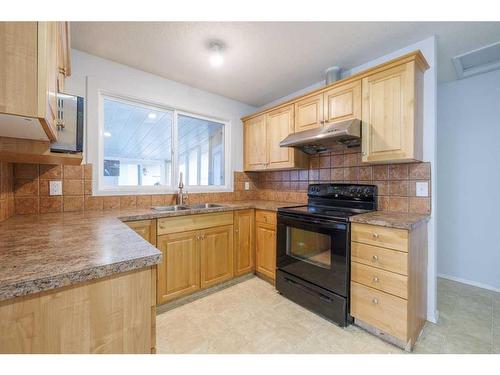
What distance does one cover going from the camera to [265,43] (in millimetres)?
1902

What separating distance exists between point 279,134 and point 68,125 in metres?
2.06

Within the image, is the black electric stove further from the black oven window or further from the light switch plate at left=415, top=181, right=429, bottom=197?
the light switch plate at left=415, top=181, right=429, bottom=197

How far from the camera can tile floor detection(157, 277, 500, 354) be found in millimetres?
1541

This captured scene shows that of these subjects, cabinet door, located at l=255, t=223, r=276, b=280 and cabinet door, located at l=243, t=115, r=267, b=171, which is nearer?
cabinet door, located at l=255, t=223, r=276, b=280

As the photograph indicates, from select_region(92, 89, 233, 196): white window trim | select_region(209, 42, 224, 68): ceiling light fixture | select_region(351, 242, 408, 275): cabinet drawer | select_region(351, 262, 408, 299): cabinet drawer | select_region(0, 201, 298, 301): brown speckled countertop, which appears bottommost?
select_region(351, 262, 408, 299): cabinet drawer

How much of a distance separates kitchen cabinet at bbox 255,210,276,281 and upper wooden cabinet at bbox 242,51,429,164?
3.64 ft

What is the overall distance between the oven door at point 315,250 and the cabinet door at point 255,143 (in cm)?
103

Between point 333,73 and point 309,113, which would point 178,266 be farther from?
point 333,73

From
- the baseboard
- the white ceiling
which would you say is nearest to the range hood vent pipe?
the white ceiling

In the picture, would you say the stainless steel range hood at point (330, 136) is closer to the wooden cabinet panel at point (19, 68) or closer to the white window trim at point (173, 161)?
the white window trim at point (173, 161)

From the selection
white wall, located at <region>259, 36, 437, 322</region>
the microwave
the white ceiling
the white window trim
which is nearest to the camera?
the microwave

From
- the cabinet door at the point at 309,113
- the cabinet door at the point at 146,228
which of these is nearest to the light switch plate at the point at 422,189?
the cabinet door at the point at 309,113

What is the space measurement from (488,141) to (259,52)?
8.57ft

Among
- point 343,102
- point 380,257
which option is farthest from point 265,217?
point 343,102
